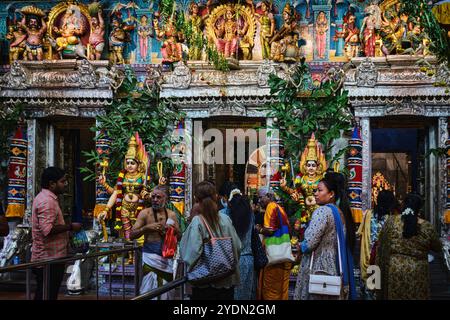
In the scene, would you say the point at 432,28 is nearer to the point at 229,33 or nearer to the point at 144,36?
the point at 229,33

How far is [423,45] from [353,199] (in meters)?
3.42

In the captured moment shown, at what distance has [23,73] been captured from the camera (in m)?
13.9

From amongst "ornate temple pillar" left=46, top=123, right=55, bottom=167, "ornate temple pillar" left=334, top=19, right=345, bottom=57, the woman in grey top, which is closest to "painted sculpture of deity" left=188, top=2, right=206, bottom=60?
"ornate temple pillar" left=334, top=19, right=345, bottom=57

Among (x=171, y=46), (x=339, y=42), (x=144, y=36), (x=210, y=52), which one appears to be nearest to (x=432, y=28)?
(x=210, y=52)

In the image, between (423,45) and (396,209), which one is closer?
(396,209)

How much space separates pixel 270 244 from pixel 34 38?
29.6 feet

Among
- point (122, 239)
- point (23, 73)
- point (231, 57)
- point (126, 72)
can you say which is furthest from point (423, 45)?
point (23, 73)

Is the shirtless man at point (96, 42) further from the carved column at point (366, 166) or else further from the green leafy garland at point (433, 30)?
the green leafy garland at point (433, 30)

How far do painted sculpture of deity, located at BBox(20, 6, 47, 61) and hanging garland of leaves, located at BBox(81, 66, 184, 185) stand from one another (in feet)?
7.49

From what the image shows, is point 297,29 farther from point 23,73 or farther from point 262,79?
point 23,73

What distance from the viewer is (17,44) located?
14.9m

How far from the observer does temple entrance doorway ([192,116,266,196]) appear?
14.5 metres

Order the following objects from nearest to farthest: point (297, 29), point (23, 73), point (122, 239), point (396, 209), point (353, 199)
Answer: point (396, 209) < point (122, 239) < point (353, 199) < point (23, 73) < point (297, 29)

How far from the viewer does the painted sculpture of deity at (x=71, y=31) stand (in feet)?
48.9
